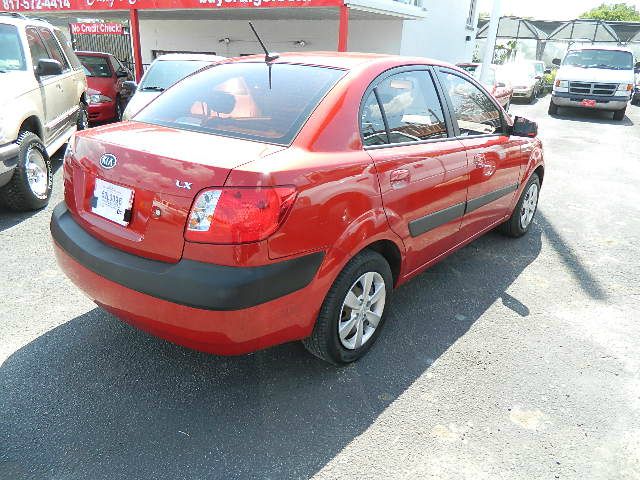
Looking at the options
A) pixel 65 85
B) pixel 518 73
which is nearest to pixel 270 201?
pixel 65 85

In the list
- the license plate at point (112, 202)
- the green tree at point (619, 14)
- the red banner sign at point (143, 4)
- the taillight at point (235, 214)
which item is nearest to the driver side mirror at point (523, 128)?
the taillight at point (235, 214)

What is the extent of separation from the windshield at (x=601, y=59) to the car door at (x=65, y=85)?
46.2ft

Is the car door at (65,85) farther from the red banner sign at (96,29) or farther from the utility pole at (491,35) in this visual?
the red banner sign at (96,29)

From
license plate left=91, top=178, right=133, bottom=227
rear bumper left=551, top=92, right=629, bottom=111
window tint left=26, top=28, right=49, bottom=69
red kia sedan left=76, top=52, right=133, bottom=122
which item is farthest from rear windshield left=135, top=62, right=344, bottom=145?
rear bumper left=551, top=92, right=629, bottom=111

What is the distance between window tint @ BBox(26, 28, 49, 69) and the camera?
563 cm

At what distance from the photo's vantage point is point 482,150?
11.8 feet

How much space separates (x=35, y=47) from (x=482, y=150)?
5.25m

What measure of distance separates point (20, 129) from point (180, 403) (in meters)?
3.78

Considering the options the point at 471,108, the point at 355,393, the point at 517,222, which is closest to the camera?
the point at 355,393

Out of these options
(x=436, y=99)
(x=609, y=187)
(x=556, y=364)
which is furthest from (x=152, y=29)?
(x=556, y=364)

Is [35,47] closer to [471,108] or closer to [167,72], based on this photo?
[167,72]

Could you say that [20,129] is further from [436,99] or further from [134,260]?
[436,99]

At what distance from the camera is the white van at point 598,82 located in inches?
546

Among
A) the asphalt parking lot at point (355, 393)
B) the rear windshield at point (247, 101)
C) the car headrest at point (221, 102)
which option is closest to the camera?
the asphalt parking lot at point (355, 393)
